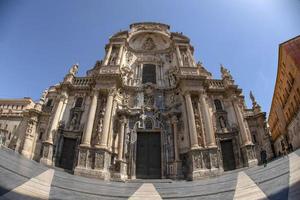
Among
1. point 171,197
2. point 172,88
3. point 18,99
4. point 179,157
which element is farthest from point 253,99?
point 18,99

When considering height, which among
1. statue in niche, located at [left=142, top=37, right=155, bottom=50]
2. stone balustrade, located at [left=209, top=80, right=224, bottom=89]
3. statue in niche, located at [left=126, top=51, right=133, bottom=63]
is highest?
statue in niche, located at [left=142, top=37, right=155, bottom=50]

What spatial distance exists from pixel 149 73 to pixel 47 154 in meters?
13.1

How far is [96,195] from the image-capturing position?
8734 millimetres

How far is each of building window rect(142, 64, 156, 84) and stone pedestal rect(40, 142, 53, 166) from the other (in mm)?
11242

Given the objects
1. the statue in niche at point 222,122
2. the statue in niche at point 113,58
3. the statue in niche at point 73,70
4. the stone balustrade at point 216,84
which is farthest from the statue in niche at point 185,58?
the statue in niche at point 73,70

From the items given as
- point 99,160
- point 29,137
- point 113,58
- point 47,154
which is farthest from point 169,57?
point 29,137

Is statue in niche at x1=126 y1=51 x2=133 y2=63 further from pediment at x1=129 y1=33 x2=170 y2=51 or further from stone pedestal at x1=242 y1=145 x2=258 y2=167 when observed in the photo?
stone pedestal at x1=242 y1=145 x2=258 y2=167

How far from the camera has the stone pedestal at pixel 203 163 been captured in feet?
42.7

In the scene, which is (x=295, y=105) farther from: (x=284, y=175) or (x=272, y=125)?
(x=284, y=175)

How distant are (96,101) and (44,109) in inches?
254

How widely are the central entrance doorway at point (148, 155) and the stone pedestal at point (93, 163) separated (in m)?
2.74

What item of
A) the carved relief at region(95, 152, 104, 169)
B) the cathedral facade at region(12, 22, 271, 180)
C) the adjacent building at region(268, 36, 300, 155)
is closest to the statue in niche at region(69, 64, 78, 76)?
the cathedral facade at region(12, 22, 271, 180)

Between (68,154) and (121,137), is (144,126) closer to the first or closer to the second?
(121,137)

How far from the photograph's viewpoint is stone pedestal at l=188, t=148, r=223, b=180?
1301 cm
